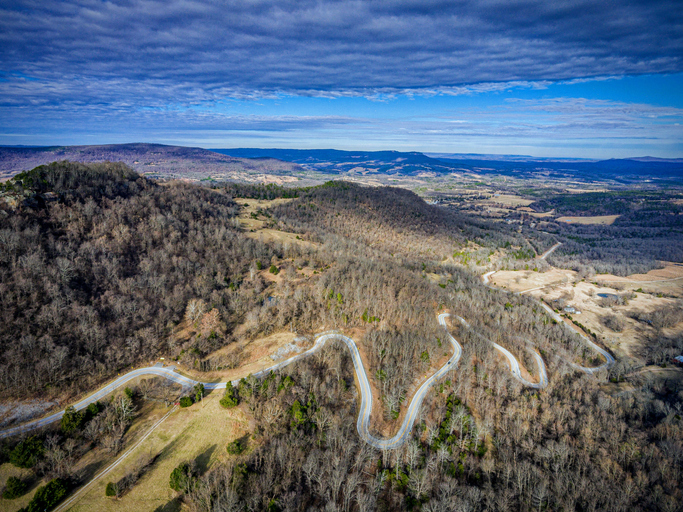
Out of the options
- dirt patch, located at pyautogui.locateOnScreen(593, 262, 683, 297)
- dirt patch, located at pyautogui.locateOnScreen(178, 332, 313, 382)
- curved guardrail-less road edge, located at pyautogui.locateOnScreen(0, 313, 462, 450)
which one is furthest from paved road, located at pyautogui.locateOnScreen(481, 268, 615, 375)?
dirt patch, located at pyautogui.locateOnScreen(178, 332, 313, 382)

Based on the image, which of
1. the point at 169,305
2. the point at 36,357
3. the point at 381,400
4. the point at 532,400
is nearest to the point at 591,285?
the point at 532,400

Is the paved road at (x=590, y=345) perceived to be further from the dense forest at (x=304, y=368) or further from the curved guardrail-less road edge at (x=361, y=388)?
the curved guardrail-less road edge at (x=361, y=388)

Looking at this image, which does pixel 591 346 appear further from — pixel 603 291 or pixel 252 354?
pixel 252 354

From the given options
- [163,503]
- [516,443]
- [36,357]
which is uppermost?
[36,357]

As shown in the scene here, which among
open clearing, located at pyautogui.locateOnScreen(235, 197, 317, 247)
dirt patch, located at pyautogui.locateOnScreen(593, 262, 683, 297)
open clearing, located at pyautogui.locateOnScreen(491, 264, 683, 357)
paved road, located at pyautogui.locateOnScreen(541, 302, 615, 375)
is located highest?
open clearing, located at pyautogui.locateOnScreen(235, 197, 317, 247)

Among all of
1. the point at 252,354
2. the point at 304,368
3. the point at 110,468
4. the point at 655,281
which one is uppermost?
the point at 304,368

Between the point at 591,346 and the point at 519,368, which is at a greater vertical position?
the point at 519,368

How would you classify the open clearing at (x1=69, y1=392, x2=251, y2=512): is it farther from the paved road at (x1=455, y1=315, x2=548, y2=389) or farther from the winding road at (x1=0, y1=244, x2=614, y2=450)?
the paved road at (x1=455, y1=315, x2=548, y2=389)

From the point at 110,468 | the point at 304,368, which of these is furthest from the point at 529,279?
the point at 110,468

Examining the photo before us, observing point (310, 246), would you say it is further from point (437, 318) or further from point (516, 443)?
point (516, 443)
